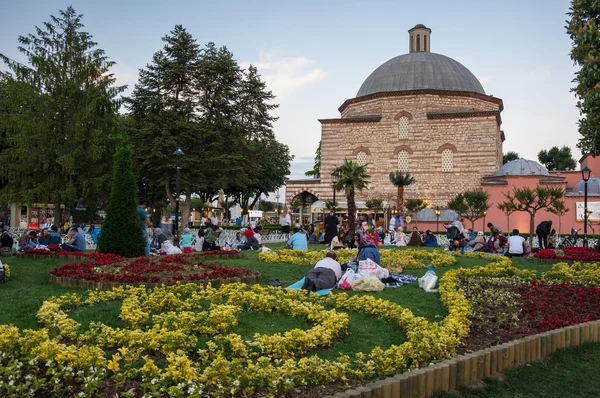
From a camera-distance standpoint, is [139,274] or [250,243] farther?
[250,243]

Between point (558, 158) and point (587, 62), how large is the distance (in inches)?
2395

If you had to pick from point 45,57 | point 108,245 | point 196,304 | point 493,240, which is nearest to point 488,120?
point 493,240

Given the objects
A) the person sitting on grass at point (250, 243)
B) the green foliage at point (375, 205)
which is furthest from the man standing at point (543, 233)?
the green foliage at point (375, 205)

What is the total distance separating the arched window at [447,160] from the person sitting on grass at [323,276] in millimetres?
30572

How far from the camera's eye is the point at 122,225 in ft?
40.9

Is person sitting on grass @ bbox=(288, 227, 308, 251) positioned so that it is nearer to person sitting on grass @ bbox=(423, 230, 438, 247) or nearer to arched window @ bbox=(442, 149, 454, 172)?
person sitting on grass @ bbox=(423, 230, 438, 247)

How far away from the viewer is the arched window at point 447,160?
38031 mm

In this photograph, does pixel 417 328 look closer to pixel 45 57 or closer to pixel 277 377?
pixel 277 377

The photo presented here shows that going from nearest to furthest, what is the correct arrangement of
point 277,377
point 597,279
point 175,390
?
point 175,390, point 277,377, point 597,279

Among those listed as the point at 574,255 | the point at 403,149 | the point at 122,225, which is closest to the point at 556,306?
the point at 574,255

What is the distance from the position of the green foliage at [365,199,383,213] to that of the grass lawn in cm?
2711

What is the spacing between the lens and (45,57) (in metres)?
25.9

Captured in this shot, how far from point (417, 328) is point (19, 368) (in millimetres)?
3756

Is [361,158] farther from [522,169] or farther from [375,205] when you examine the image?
[522,169]
